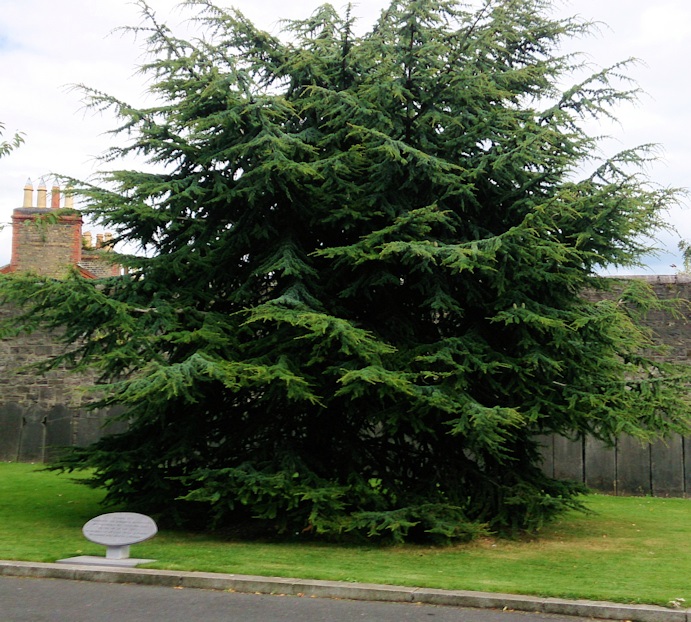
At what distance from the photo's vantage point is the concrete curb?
7.10 metres

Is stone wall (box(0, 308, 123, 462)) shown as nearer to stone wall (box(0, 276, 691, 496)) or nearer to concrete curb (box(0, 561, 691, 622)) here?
stone wall (box(0, 276, 691, 496))

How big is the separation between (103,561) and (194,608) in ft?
6.49

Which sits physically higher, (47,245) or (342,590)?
(47,245)

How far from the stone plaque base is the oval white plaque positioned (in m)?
0.16

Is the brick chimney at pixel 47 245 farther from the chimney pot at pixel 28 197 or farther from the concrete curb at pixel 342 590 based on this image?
the concrete curb at pixel 342 590

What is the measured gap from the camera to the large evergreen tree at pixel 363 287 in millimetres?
10703

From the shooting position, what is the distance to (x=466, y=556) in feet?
33.2

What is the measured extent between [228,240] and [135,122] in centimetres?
198

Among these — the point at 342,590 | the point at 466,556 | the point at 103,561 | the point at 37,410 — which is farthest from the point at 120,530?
the point at 37,410

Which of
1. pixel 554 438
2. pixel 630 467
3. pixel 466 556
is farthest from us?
pixel 554 438

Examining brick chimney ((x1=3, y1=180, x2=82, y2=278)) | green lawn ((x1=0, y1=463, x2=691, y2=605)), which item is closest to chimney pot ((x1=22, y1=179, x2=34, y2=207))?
brick chimney ((x1=3, y1=180, x2=82, y2=278))

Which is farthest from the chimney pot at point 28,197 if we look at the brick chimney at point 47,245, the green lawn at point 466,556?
the green lawn at point 466,556

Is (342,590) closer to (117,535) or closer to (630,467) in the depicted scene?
(117,535)

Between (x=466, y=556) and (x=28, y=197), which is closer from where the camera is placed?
(x=466, y=556)
